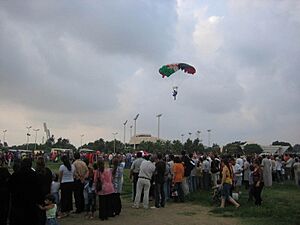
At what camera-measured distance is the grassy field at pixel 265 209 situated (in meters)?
11.6

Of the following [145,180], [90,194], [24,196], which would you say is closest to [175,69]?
[145,180]

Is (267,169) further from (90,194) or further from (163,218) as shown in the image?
(90,194)

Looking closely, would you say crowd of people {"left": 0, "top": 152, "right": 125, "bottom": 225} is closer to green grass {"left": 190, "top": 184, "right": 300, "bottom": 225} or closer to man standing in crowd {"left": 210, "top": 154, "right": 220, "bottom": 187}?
green grass {"left": 190, "top": 184, "right": 300, "bottom": 225}

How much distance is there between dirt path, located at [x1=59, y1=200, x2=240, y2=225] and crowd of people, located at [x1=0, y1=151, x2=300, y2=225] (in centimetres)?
36

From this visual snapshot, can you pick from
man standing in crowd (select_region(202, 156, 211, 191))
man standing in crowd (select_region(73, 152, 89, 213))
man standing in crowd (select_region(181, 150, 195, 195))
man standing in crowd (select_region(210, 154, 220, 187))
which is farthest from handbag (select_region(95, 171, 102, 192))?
man standing in crowd (select_region(202, 156, 211, 191))

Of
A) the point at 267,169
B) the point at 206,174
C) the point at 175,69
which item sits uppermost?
the point at 175,69

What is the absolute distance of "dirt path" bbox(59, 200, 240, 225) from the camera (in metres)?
11.0

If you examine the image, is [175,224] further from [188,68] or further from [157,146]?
[157,146]

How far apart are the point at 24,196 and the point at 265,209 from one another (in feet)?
28.8

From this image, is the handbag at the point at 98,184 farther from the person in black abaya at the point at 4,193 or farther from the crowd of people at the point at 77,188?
the person in black abaya at the point at 4,193

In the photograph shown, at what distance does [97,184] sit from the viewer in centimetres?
1143

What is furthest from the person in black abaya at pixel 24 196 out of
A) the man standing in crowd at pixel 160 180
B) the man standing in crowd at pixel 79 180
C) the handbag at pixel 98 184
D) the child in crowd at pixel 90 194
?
the man standing in crowd at pixel 160 180

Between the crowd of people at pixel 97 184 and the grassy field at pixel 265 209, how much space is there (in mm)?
475

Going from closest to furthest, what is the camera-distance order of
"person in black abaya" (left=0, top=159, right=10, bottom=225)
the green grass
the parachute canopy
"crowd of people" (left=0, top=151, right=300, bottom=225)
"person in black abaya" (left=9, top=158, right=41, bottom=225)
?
"person in black abaya" (left=9, top=158, right=41, bottom=225) < "crowd of people" (left=0, top=151, right=300, bottom=225) < "person in black abaya" (left=0, top=159, right=10, bottom=225) < the green grass < the parachute canopy
